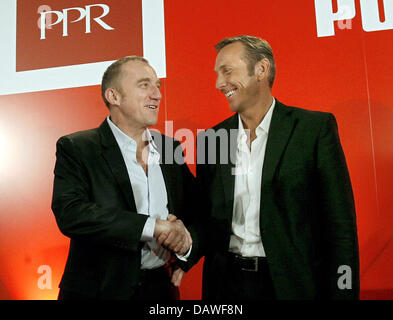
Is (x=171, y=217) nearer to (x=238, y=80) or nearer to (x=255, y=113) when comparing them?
(x=255, y=113)

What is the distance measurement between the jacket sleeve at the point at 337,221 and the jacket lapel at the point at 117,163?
2.75 ft

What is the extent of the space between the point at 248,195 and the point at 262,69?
0.67m

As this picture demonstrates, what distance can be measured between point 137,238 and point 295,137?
814mm

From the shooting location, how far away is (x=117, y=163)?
6.01ft

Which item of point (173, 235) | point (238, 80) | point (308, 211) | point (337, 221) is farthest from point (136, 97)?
point (337, 221)

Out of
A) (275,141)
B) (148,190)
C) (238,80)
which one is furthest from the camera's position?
(238,80)

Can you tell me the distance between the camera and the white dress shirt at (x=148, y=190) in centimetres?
182

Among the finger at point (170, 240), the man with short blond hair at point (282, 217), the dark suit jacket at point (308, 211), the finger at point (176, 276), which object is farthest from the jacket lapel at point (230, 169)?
the finger at point (176, 276)

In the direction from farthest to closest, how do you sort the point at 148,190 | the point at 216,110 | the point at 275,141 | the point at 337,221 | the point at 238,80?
the point at 216,110 < the point at 238,80 < the point at 148,190 < the point at 275,141 < the point at 337,221

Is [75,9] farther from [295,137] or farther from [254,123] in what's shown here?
[295,137]

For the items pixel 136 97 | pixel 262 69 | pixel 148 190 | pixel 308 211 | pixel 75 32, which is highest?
pixel 75 32

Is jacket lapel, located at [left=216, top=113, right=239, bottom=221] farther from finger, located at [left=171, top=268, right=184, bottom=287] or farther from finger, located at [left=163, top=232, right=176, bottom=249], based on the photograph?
finger, located at [left=171, top=268, right=184, bottom=287]

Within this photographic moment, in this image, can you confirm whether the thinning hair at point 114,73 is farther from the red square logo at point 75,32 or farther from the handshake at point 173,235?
the handshake at point 173,235

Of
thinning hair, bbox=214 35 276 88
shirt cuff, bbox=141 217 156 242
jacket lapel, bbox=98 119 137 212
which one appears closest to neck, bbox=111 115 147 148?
jacket lapel, bbox=98 119 137 212
